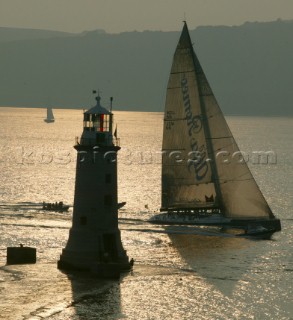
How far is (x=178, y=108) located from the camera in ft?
329

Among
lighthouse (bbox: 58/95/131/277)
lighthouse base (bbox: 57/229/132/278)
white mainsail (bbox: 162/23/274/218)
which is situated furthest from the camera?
white mainsail (bbox: 162/23/274/218)

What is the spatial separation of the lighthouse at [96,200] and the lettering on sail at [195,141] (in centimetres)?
3343

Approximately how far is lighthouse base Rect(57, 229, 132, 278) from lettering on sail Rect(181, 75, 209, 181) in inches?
1341

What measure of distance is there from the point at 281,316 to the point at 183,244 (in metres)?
25.1

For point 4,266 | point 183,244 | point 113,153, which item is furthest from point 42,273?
point 183,244

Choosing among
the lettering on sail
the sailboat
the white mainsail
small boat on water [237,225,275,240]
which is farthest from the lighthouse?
the lettering on sail

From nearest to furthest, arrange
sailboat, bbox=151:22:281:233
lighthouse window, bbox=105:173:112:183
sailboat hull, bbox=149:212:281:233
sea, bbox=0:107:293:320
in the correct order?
1. sea, bbox=0:107:293:320
2. lighthouse window, bbox=105:173:112:183
3. sailboat hull, bbox=149:212:281:233
4. sailboat, bbox=151:22:281:233

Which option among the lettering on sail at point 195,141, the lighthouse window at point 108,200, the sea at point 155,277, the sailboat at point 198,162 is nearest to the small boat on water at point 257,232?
the sea at point 155,277

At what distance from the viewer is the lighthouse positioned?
66.3m

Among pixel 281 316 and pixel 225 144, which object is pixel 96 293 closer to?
pixel 281 316

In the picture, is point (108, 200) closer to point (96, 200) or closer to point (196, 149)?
point (96, 200)

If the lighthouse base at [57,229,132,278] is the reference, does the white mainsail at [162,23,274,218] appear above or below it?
above

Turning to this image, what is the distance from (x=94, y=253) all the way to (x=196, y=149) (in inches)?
1398

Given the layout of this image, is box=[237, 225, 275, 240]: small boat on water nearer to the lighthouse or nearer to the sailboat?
the sailboat
